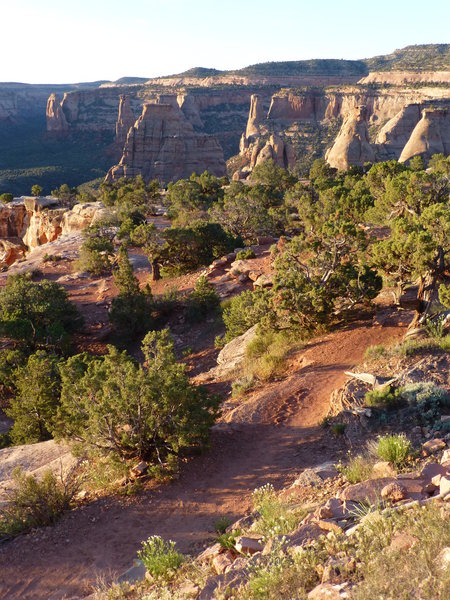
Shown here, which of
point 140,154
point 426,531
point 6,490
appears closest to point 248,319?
point 6,490

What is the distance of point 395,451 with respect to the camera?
669 cm

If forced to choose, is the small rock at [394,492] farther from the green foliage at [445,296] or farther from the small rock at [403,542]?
the green foliage at [445,296]

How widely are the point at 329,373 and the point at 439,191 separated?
1650cm

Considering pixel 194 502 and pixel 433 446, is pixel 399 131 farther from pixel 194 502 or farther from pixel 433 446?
pixel 194 502

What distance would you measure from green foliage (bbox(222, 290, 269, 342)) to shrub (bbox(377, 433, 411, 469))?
7585mm

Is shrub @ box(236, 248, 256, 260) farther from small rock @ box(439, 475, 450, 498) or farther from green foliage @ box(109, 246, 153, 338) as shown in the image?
small rock @ box(439, 475, 450, 498)

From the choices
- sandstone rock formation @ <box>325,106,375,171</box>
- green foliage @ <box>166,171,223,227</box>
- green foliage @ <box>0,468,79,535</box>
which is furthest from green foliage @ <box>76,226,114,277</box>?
sandstone rock formation @ <box>325,106,375,171</box>

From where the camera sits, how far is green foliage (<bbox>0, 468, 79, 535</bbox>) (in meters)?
7.82

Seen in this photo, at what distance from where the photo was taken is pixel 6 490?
9.07 m

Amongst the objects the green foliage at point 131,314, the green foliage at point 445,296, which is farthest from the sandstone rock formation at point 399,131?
the green foliage at point 445,296

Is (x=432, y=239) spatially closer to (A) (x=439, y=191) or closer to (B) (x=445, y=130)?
(A) (x=439, y=191)

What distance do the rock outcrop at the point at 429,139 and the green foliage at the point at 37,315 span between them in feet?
153

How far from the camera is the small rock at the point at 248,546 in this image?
5.41 m

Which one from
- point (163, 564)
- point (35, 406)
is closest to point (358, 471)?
point (163, 564)
